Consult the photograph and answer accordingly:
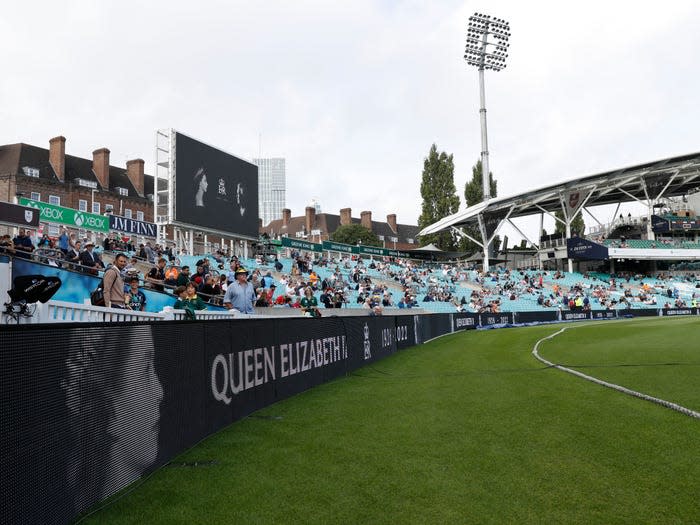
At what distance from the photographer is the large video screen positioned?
30.0 m

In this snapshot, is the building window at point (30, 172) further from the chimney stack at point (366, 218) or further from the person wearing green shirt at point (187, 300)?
the person wearing green shirt at point (187, 300)

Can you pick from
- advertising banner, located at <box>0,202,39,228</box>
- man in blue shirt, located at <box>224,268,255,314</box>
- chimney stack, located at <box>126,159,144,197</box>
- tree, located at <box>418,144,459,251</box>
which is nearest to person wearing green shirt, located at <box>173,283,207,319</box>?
man in blue shirt, located at <box>224,268,255,314</box>

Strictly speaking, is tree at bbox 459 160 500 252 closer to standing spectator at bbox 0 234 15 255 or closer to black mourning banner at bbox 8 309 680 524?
standing spectator at bbox 0 234 15 255

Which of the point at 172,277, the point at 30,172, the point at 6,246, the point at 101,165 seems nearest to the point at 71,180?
the point at 101,165

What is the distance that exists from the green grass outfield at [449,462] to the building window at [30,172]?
60.6 metres

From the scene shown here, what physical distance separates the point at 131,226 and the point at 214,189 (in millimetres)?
5255

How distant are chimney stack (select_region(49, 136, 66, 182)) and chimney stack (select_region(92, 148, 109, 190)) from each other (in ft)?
14.6

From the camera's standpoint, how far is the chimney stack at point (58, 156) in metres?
59.8

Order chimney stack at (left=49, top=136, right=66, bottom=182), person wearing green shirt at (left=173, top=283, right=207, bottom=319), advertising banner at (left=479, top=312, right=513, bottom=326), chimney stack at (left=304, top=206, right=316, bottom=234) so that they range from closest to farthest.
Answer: person wearing green shirt at (left=173, top=283, right=207, bottom=319), advertising banner at (left=479, top=312, right=513, bottom=326), chimney stack at (left=49, top=136, right=66, bottom=182), chimney stack at (left=304, top=206, right=316, bottom=234)

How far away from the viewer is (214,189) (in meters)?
32.5

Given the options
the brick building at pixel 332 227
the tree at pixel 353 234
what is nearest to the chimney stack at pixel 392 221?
the brick building at pixel 332 227

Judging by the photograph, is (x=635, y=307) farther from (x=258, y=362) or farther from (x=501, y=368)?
(x=258, y=362)

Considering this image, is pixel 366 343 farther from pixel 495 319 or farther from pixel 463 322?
pixel 495 319

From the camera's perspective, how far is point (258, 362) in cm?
762
